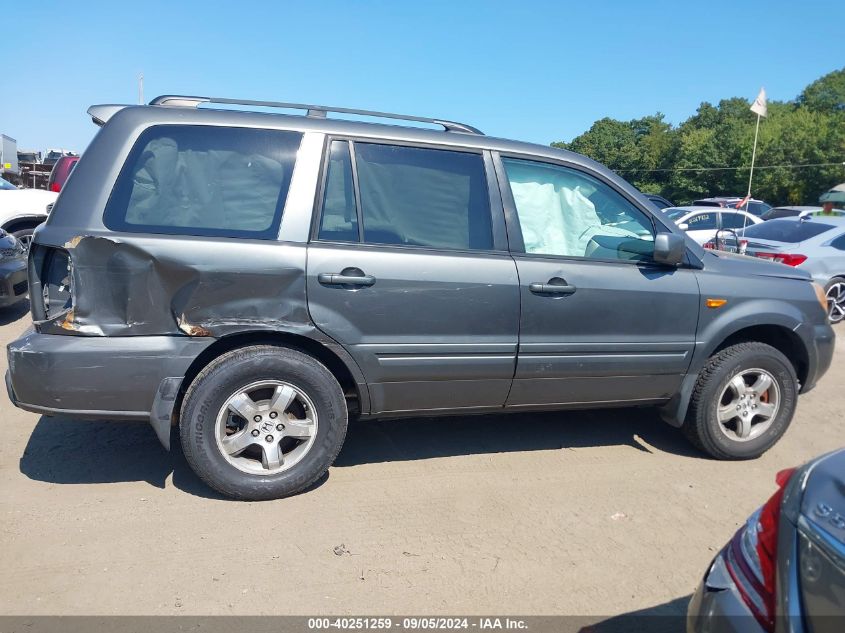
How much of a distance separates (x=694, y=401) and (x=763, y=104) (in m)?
12.4

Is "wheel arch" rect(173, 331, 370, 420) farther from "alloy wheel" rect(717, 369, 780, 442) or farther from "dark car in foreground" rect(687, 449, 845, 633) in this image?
"alloy wheel" rect(717, 369, 780, 442)

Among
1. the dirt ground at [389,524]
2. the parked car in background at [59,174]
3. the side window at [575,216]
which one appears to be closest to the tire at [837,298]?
the dirt ground at [389,524]

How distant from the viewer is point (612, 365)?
3920 mm

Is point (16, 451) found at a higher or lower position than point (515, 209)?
lower

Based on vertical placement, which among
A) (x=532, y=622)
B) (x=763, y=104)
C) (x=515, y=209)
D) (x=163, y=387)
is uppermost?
(x=763, y=104)

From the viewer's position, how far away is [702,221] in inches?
603

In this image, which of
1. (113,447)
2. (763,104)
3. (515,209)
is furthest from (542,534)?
(763,104)

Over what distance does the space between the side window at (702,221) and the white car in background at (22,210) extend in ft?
41.9

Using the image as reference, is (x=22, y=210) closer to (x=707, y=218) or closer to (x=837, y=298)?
(x=837, y=298)

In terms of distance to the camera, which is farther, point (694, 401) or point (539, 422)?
point (539, 422)

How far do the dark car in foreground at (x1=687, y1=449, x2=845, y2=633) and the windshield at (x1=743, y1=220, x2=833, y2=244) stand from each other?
8741 mm

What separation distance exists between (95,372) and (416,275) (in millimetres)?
1653

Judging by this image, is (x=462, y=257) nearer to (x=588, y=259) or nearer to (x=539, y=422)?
(x=588, y=259)

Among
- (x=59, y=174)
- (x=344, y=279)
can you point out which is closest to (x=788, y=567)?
(x=344, y=279)
